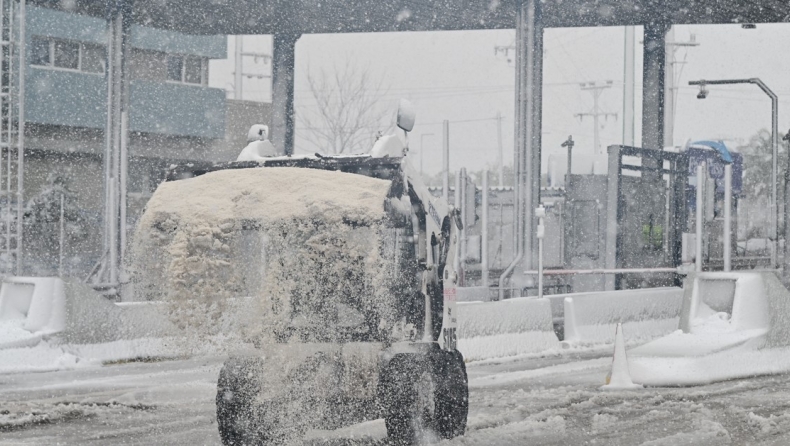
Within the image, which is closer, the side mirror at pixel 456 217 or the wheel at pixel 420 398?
the wheel at pixel 420 398

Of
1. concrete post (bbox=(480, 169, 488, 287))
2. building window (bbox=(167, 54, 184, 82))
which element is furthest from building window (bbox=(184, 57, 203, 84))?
concrete post (bbox=(480, 169, 488, 287))

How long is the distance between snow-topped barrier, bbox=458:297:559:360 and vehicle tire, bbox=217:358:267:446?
26.4 feet

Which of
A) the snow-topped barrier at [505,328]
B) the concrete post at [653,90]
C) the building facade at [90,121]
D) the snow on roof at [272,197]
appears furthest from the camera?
the building facade at [90,121]

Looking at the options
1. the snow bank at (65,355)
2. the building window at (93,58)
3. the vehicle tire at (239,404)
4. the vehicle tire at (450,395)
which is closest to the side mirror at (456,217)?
the vehicle tire at (450,395)

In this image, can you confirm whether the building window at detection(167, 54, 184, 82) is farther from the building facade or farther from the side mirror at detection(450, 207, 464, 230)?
the side mirror at detection(450, 207, 464, 230)

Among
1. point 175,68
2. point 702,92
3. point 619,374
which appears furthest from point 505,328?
point 175,68

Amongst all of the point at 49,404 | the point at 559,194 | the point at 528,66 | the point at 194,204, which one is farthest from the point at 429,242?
the point at 559,194

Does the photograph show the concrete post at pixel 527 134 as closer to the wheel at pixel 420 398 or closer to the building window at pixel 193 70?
the wheel at pixel 420 398

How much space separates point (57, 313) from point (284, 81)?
15.4 meters

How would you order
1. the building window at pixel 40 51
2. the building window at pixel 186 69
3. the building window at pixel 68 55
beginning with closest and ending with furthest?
the building window at pixel 40 51 < the building window at pixel 68 55 < the building window at pixel 186 69

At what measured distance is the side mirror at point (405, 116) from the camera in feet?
31.2

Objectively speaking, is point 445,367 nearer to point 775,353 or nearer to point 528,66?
point 775,353

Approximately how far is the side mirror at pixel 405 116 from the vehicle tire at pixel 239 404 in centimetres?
226

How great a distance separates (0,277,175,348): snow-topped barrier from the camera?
15.5 meters
